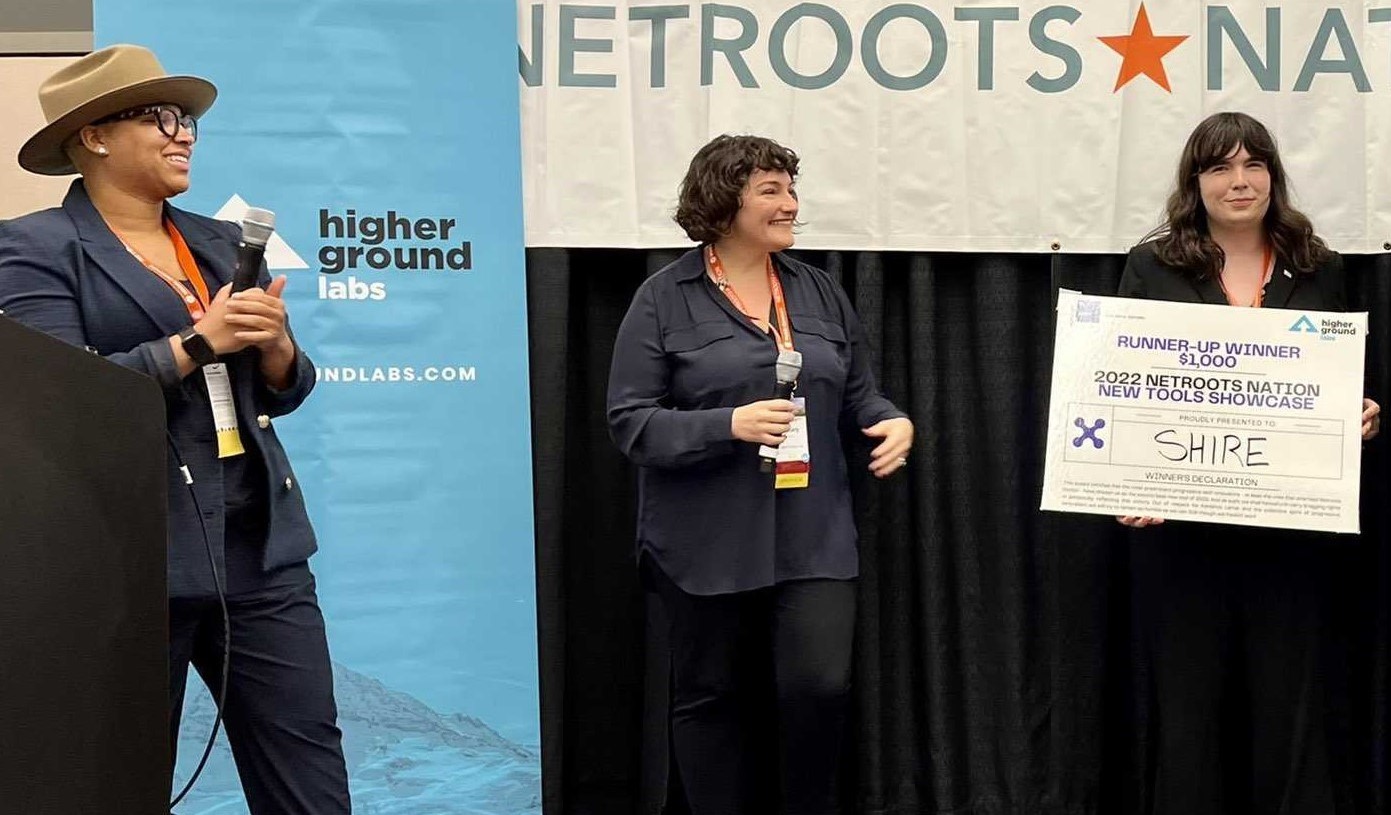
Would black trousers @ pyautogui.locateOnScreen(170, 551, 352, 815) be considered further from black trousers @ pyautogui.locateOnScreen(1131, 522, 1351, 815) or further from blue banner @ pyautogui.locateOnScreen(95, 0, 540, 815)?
black trousers @ pyautogui.locateOnScreen(1131, 522, 1351, 815)

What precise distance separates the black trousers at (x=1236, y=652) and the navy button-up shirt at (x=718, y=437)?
0.72 metres

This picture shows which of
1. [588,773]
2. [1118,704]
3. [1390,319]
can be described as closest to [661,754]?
[588,773]

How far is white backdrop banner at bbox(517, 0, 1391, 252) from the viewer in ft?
11.7

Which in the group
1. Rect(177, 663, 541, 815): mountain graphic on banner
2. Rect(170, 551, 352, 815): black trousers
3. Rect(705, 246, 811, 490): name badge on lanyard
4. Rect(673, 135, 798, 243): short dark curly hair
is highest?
Rect(673, 135, 798, 243): short dark curly hair

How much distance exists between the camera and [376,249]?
3.27 metres

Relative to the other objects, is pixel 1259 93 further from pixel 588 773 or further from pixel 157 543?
pixel 157 543

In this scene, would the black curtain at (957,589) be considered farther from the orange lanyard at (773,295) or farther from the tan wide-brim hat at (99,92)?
the tan wide-brim hat at (99,92)

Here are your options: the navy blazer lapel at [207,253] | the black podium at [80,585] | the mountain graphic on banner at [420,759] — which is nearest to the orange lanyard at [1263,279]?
the mountain graphic on banner at [420,759]

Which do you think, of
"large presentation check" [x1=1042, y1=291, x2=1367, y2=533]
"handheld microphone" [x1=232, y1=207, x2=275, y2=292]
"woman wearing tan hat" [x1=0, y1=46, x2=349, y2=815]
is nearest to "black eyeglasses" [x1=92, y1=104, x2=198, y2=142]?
"woman wearing tan hat" [x1=0, y1=46, x2=349, y2=815]

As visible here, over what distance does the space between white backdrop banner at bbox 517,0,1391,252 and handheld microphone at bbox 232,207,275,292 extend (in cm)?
141

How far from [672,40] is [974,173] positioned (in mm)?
832

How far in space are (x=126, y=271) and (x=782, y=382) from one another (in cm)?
122

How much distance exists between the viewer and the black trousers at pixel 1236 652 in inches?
122

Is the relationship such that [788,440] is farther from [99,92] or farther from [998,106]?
[99,92]
